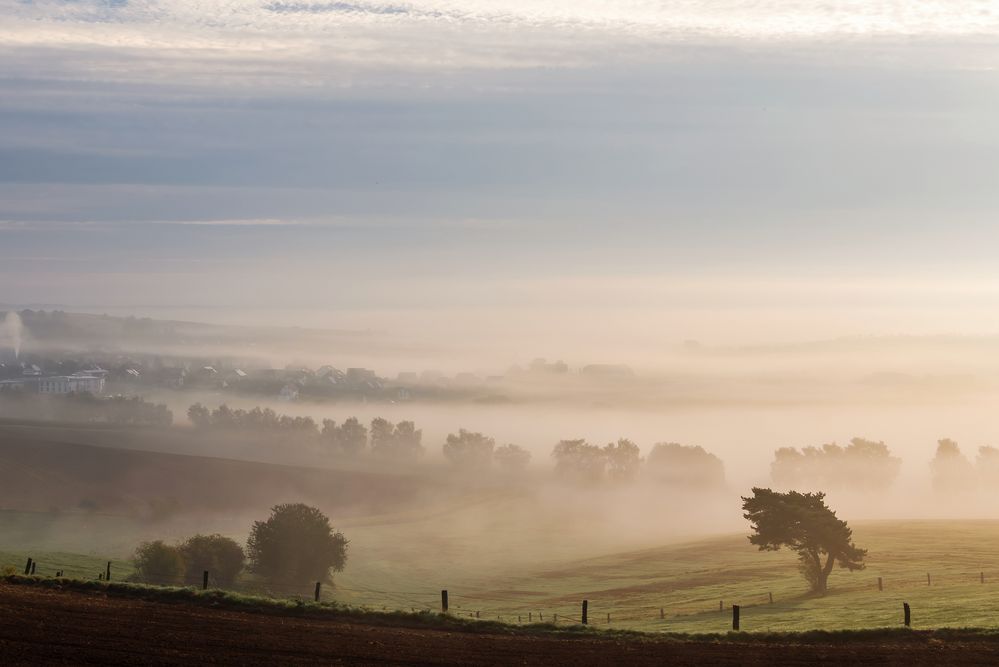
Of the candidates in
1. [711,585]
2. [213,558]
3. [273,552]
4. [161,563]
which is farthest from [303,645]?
[711,585]

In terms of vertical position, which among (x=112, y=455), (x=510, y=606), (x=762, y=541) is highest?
(x=112, y=455)

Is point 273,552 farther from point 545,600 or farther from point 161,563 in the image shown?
point 545,600

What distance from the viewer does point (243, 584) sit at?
299ft

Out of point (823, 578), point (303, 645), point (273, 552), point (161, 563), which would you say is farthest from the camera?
point (273, 552)

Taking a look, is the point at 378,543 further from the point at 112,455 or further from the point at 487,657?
the point at 487,657

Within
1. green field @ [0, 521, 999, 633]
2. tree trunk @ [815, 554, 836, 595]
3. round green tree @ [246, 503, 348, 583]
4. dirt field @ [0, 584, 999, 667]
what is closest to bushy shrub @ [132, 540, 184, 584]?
green field @ [0, 521, 999, 633]

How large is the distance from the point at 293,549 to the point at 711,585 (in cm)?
3964

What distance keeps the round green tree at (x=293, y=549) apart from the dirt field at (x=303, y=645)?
189 ft

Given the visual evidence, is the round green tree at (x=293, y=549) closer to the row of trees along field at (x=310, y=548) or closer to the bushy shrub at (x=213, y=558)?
the row of trees along field at (x=310, y=548)

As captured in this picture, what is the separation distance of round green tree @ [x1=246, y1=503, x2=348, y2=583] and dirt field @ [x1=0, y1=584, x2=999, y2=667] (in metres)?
57.6

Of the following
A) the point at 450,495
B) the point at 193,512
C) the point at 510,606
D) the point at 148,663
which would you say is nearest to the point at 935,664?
the point at 148,663

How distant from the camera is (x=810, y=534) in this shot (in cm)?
7931

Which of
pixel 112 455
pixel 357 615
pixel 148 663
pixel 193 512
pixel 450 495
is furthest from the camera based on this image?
pixel 450 495

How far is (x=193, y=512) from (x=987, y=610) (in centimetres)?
12439
